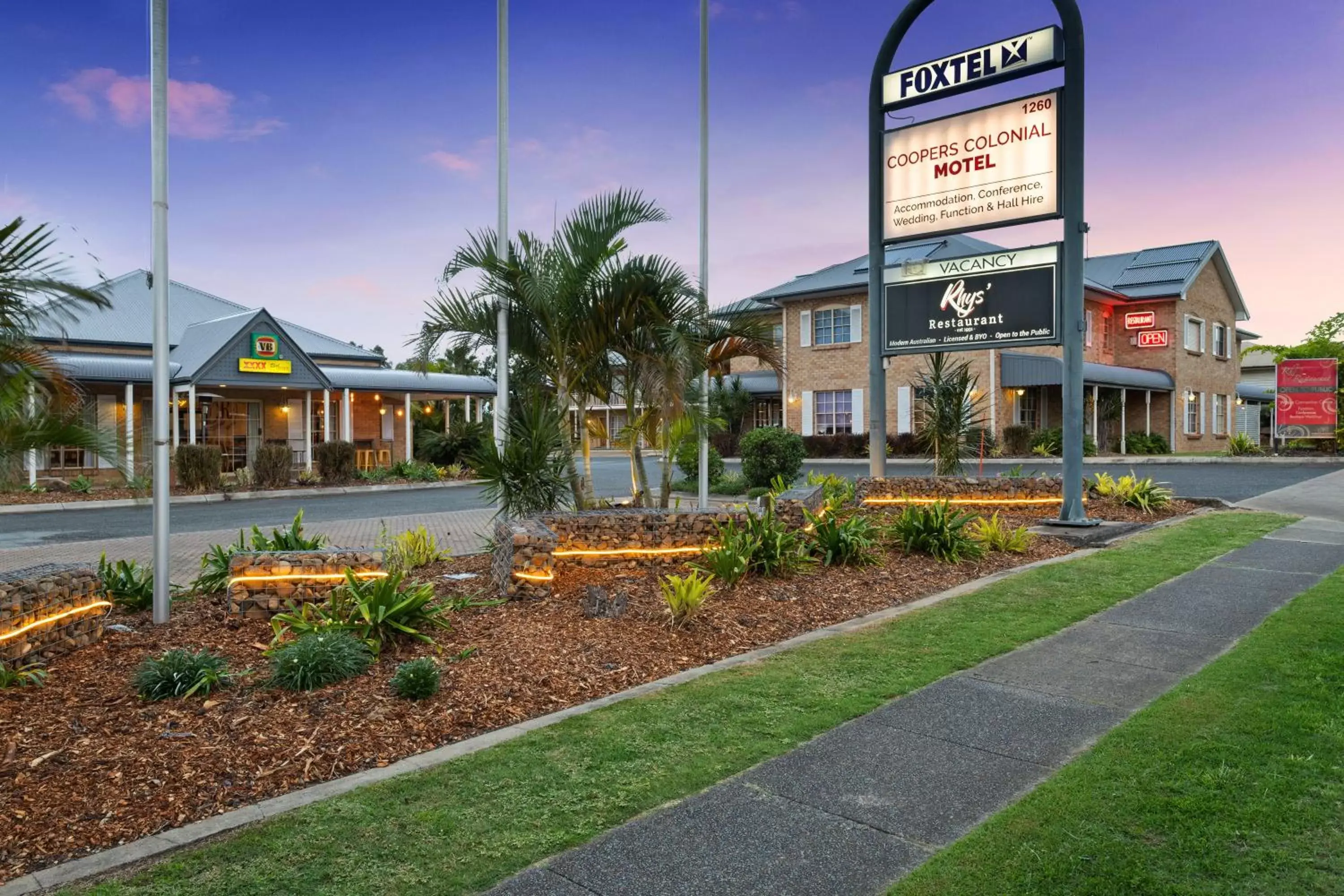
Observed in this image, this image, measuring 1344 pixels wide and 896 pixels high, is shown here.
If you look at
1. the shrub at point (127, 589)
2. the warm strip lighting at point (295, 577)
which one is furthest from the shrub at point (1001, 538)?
the shrub at point (127, 589)

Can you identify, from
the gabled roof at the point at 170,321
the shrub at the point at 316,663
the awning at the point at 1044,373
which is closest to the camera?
the shrub at the point at 316,663

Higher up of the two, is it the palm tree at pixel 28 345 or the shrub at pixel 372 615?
the palm tree at pixel 28 345

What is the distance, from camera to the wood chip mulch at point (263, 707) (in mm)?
3631

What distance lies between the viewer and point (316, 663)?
5.02 meters

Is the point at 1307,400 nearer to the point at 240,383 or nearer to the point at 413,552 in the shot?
the point at 413,552

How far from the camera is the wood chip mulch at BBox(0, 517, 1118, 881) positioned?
3.63 m

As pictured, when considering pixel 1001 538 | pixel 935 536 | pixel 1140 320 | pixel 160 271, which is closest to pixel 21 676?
pixel 160 271

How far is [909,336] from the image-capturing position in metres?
14.0

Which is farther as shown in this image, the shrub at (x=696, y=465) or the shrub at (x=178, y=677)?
the shrub at (x=696, y=465)

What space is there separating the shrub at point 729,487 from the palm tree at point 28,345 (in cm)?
1432

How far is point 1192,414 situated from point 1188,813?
40334 mm

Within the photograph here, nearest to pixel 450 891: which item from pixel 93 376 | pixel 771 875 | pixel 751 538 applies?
pixel 771 875

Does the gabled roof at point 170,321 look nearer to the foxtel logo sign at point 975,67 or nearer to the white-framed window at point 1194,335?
the foxtel logo sign at point 975,67

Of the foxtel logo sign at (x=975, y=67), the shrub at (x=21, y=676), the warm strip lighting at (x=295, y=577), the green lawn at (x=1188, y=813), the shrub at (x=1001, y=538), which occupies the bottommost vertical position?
the green lawn at (x=1188, y=813)
